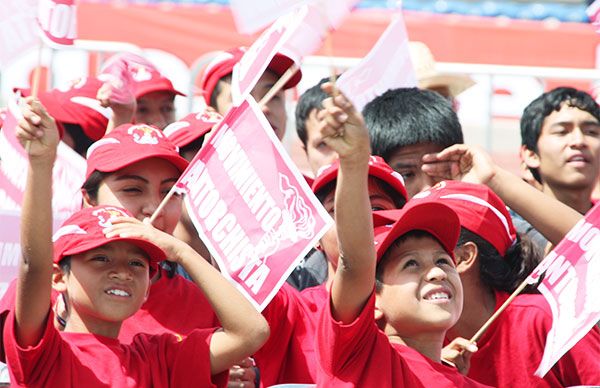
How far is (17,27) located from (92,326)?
1056 millimetres

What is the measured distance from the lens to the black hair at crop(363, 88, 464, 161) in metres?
5.96

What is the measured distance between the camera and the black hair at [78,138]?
6336 mm

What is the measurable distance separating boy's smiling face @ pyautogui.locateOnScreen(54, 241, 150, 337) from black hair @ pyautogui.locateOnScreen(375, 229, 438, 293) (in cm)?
70

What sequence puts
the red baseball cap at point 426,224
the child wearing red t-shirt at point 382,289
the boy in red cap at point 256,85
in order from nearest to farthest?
the child wearing red t-shirt at point 382,289 < the red baseball cap at point 426,224 < the boy in red cap at point 256,85

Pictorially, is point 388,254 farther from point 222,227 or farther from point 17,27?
point 17,27

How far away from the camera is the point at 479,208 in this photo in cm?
520

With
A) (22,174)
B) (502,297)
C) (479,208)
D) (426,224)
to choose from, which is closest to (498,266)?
(502,297)

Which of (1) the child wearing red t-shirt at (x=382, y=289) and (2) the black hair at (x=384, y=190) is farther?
(2) the black hair at (x=384, y=190)

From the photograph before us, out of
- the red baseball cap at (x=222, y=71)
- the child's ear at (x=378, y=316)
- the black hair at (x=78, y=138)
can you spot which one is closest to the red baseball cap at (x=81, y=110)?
the black hair at (x=78, y=138)

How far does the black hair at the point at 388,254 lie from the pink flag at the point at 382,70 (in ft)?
5.37

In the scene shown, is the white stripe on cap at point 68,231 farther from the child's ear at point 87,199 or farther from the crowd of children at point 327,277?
the child's ear at point 87,199

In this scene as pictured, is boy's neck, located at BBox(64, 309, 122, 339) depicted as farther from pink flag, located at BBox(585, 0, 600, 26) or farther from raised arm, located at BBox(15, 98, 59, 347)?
pink flag, located at BBox(585, 0, 600, 26)

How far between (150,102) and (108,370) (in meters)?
2.39

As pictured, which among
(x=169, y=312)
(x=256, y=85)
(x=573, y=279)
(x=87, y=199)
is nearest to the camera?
(x=573, y=279)
